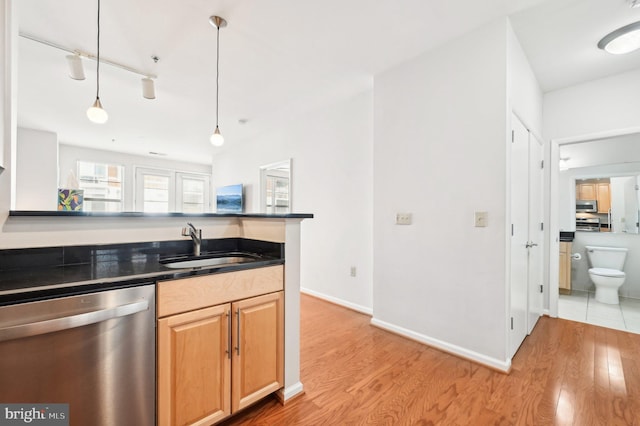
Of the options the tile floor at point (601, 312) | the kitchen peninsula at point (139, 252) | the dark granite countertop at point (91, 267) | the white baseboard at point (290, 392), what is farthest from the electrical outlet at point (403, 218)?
the tile floor at point (601, 312)

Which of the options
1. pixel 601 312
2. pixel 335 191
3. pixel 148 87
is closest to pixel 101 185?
pixel 148 87

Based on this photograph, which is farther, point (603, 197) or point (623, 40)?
point (603, 197)

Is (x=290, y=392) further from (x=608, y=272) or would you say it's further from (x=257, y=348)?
(x=608, y=272)

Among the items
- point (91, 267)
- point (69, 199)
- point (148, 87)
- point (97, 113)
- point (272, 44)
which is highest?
point (272, 44)

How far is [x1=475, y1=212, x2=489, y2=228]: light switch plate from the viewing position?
7.00 feet

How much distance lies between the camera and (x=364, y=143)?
3328 millimetres

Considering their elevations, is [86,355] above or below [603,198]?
below

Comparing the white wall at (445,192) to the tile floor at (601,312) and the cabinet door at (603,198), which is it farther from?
the cabinet door at (603,198)

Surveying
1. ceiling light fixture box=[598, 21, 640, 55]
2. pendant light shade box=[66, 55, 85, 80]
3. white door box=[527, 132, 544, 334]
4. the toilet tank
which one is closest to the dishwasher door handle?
pendant light shade box=[66, 55, 85, 80]

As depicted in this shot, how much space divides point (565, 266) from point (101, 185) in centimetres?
891

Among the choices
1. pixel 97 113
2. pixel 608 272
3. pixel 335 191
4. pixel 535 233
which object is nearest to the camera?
pixel 97 113

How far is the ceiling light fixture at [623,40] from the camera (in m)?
2.06

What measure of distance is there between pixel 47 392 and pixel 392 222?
2.50 m

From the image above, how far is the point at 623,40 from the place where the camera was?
2121 mm
